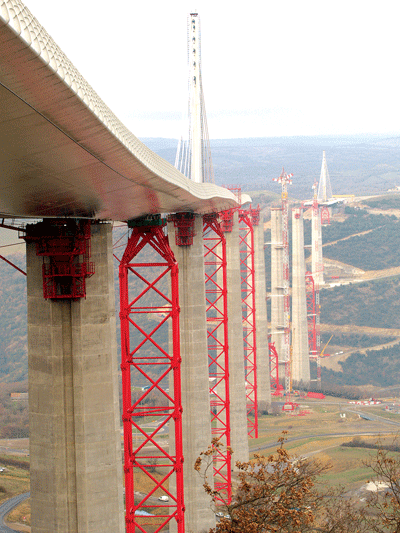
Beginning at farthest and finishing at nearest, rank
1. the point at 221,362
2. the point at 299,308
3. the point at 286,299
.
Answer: the point at 299,308 < the point at 286,299 < the point at 221,362

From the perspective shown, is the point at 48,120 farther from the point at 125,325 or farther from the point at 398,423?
the point at 398,423

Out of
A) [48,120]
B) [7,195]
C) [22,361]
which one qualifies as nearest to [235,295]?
[7,195]

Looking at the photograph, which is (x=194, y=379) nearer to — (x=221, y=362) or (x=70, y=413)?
(x=70, y=413)

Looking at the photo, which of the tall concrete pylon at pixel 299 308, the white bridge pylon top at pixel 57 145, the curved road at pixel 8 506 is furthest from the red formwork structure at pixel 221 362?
the tall concrete pylon at pixel 299 308

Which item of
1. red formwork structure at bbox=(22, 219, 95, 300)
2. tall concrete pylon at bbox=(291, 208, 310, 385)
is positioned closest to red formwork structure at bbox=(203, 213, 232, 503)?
red formwork structure at bbox=(22, 219, 95, 300)

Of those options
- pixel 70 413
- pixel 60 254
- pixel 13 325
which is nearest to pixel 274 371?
pixel 13 325

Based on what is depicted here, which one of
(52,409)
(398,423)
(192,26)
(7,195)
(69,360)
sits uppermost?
(192,26)
